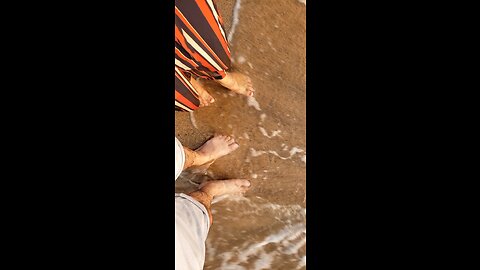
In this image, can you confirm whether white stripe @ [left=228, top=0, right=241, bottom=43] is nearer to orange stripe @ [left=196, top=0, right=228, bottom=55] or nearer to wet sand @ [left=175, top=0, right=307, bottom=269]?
wet sand @ [left=175, top=0, right=307, bottom=269]

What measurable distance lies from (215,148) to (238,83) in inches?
14.0

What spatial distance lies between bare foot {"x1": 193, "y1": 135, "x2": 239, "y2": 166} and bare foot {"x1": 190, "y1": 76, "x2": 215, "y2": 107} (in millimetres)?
204

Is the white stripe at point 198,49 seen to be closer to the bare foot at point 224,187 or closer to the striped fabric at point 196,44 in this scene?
the striped fabric at point 196,44

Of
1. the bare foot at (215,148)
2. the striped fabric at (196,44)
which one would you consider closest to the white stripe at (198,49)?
the striped fabric at (196,44)

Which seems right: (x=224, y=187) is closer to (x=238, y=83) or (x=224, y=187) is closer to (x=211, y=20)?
(x=238, y=83)

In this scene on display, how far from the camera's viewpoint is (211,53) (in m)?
1.24

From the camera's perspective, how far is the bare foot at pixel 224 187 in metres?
1.75

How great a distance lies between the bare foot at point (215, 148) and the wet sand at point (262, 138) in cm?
4

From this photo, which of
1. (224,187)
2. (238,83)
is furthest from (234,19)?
(224,187)

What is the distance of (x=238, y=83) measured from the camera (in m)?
1.67

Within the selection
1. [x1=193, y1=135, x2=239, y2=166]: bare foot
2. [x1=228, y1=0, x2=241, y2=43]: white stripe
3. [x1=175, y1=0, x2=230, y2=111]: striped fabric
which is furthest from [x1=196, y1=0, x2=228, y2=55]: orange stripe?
[x1=193, y1=135, x2=239, y2=166]: bare foot
